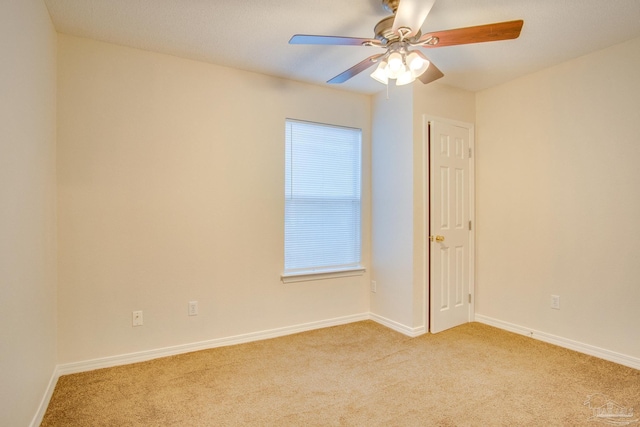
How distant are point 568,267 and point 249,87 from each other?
318 centimetres

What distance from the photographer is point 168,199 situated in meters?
2.80

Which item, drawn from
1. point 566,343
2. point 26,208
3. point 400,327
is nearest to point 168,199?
point 26,208

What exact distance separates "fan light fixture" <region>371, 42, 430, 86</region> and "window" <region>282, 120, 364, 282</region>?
1402 millimetres

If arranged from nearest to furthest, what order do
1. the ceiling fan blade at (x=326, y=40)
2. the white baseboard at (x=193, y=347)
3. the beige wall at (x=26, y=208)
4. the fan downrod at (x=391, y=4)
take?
the beige wall at (x=26, y=208) → the ceiling fan blade at (x=326, y=40) → the fan downrod at (x=391, y=4) → the white baseboard at (x=193, y=347)

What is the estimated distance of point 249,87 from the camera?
3.12 m

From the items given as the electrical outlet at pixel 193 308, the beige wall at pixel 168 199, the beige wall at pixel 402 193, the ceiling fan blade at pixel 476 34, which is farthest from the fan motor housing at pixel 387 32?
the electrical outlet at pixel 193 308

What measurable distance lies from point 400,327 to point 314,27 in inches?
106

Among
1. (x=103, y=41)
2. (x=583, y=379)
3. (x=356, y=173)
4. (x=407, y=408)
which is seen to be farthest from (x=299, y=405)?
(x=103, y=41)

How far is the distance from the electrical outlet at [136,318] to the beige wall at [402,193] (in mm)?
2239

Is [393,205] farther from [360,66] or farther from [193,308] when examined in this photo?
[193,308]

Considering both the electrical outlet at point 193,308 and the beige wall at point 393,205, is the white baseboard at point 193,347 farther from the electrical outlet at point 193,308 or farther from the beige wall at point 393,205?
the beige wall at point 393,205

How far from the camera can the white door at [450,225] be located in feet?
10.9

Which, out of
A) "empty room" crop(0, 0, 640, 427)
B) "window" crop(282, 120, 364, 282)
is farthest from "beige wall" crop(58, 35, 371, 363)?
"window" crop(282, 120, 364, 282)

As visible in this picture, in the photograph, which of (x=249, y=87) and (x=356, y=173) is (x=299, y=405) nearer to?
(x=356, y=173)
